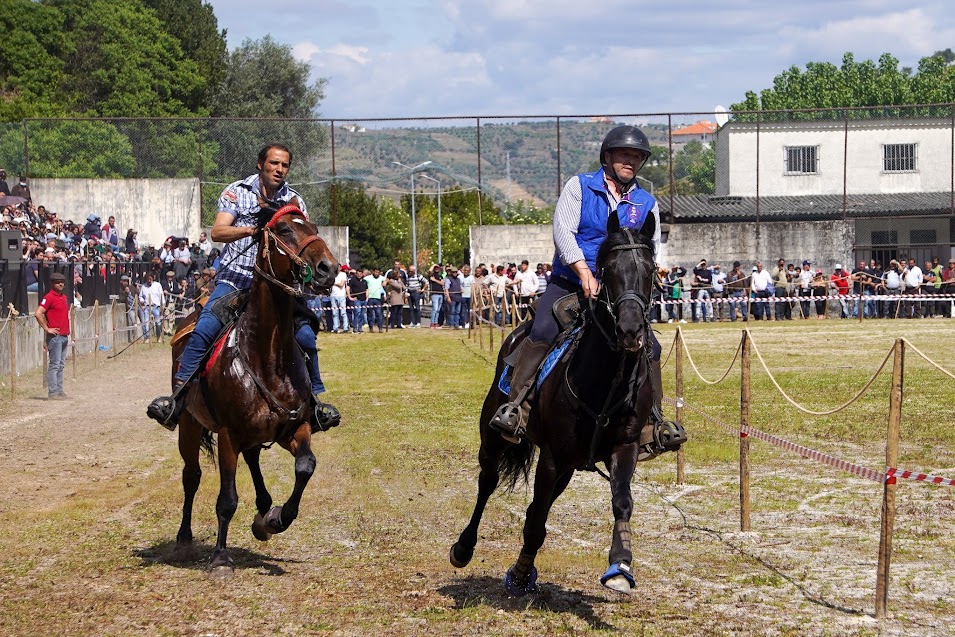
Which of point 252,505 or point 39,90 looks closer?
point 252,505

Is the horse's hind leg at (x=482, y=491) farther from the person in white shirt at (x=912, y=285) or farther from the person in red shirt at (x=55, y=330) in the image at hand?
the person in white shirt at (x=912, y=285)

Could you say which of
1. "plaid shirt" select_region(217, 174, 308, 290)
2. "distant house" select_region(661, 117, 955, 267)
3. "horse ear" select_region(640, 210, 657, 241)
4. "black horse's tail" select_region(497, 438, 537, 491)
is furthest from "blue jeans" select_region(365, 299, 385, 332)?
"horse ear" select_region(640, 210, 657, 241)

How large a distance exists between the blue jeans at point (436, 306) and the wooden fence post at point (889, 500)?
111 ft

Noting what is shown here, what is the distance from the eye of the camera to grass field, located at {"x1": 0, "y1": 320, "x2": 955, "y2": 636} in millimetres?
7352

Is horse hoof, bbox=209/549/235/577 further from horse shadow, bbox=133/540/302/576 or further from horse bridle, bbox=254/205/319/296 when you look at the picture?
horse bridle, bbox=254/205/319/296

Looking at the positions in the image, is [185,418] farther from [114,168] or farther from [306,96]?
[306,96]

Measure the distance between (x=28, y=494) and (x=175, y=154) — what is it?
31.5m

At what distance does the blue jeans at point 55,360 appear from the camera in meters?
21.4

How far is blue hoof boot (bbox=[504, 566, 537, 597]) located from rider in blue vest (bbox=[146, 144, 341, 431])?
1.99 m

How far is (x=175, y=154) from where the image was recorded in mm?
42531

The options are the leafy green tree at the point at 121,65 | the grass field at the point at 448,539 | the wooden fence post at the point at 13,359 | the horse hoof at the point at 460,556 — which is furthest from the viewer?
the leafy green tree at the point at 121,65

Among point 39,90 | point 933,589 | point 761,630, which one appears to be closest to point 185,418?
point 761,630

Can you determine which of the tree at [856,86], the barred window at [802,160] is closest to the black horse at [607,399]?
the barred window at [802,160]

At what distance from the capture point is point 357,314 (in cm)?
3941
